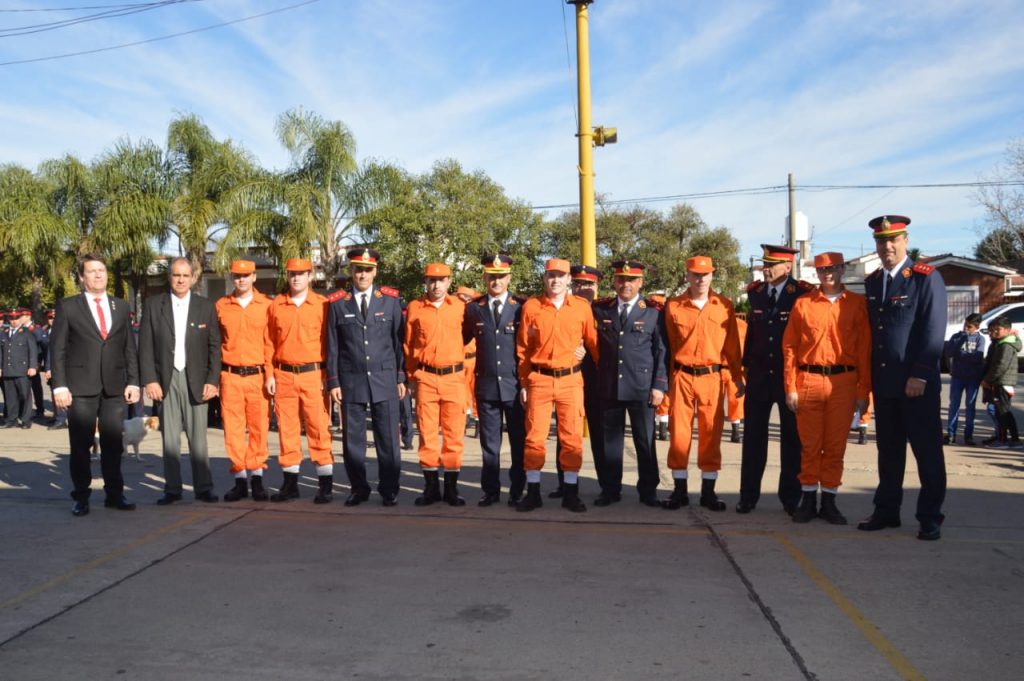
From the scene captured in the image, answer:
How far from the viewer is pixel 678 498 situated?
6773 millimetres

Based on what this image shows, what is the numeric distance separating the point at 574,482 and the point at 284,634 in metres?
3.14

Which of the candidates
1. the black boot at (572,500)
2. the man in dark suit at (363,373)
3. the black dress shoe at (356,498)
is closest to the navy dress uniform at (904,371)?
the black boot at (572,500)

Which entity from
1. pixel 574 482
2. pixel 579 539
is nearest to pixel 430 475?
pixel 574 482

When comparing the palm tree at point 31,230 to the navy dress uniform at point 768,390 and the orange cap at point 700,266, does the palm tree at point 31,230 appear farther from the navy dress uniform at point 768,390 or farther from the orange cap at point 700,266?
the navy dress uniform at point 768,390

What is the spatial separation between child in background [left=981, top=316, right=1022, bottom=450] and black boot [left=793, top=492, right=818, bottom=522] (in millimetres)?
5228

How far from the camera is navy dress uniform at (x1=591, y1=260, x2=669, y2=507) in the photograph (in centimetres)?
688

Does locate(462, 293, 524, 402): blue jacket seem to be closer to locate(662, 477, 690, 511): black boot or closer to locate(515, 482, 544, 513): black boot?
locate(515, 482, 544, 513): black boot

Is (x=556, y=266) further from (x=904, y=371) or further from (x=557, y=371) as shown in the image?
(x=904, y=371)

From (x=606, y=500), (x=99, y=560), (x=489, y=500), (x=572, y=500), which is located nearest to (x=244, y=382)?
(x=99, y=560)

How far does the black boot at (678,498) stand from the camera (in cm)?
676

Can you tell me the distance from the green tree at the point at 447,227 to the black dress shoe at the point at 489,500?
1810 cm

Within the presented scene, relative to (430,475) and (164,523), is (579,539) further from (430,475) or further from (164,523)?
(164,523)

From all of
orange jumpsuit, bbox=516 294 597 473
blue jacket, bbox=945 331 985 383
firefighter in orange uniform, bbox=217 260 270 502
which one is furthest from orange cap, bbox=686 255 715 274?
blue jacket, bbox=945 331 985 383

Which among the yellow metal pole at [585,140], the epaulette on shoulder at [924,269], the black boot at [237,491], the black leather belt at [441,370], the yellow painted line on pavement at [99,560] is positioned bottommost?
the yellow painted line on pavement at [99,560]
